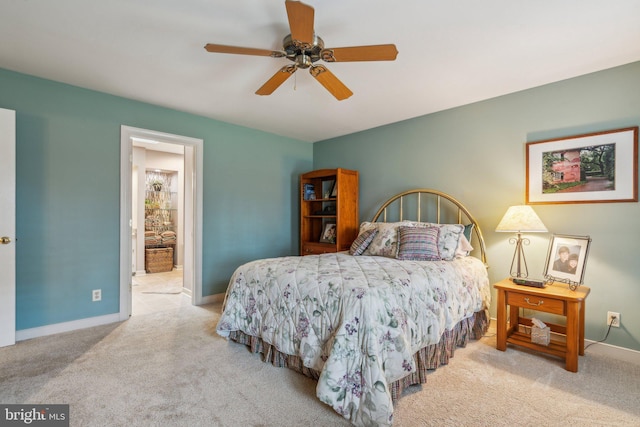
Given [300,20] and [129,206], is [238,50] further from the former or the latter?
[129,206]

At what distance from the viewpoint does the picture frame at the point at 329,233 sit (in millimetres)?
4375

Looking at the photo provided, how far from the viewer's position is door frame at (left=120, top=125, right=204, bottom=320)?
3.23m

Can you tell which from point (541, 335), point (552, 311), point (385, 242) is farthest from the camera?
point (385, 242)

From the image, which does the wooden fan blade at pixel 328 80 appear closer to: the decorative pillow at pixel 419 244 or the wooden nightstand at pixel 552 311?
the decorative pillow at pixel 419 244

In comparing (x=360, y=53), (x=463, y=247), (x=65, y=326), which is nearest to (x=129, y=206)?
(x=65, y=326)

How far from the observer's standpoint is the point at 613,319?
8.10ft

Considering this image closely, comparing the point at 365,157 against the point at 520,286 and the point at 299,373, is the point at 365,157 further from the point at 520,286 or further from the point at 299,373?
the point at 299,373

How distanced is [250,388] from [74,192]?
257 centimetres

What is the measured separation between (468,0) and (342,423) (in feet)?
8.10

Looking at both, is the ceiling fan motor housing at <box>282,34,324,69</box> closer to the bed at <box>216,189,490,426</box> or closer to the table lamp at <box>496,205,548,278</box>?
the bed at <box>216,189,490,426</box>

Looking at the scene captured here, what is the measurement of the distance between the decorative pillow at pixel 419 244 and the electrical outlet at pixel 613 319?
4.56ft

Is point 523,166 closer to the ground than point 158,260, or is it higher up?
higher up

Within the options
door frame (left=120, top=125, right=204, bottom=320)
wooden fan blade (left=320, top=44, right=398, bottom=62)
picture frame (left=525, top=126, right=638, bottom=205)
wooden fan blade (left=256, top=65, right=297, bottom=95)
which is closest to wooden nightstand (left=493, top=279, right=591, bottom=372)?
picture frame (left=525, top=126, right=638, bottom=205)

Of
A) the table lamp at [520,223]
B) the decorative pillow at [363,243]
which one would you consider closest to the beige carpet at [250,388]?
the table lamp at [520,223]
